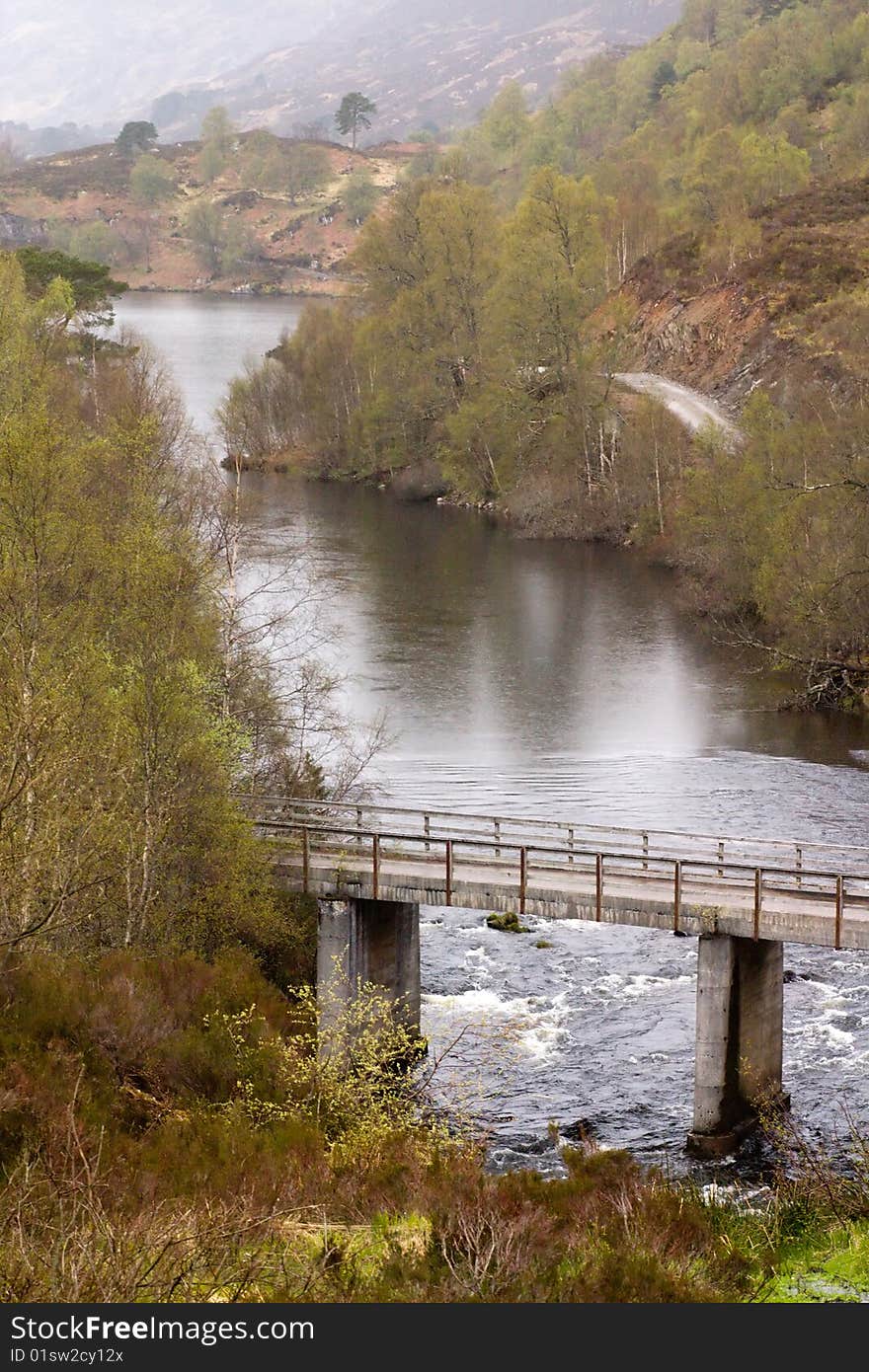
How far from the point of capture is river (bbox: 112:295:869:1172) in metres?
28.0

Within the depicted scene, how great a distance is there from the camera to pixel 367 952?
29.2 m

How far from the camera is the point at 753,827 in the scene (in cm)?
3819

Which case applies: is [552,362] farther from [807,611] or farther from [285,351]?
[807,611]

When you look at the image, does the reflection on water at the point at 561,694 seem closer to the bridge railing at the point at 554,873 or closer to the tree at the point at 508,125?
the bridge railing at the point at 554,873

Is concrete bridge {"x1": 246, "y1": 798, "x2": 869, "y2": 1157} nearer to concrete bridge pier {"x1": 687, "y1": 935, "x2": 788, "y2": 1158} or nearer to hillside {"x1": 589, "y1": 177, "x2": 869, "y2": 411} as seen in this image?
concrete bridge pier {"x1": 687, "y1": 935, "x2": 788, "y2": 1158}

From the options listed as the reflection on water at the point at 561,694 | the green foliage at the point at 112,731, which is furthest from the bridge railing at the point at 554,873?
the reflection on water at the point at 561,694

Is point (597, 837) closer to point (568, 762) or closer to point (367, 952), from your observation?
point (568, 762)

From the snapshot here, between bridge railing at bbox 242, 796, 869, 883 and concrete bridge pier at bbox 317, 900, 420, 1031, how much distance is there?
1.66 metres

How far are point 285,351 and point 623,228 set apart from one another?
2706 centimetres

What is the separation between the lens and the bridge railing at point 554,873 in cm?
2703

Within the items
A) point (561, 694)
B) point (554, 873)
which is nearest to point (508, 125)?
point (561, 694)

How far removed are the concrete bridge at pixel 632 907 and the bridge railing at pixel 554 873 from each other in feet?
0.11
